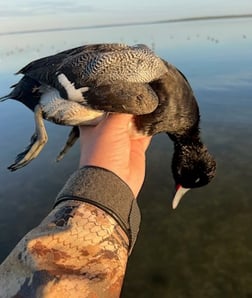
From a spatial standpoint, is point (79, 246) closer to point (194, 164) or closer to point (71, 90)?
point (71, 90)

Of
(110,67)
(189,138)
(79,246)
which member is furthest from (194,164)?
(79,246)

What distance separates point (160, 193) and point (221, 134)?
7.36 ft

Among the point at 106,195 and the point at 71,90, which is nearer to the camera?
the point at 106,195

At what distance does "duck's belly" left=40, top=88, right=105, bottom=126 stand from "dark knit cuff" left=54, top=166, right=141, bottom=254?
1265 millimetres

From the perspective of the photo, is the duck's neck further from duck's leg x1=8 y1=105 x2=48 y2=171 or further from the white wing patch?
duck's leg x1=8 y1=105 x2=48 y2=171

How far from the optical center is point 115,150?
2.93 m

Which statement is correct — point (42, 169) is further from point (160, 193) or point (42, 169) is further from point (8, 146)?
point (160, 193)

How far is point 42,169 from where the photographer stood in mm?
7129

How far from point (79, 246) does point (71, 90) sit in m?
1.97

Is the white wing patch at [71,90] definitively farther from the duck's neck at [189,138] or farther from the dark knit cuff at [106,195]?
the dark knit cuff at [106,195]

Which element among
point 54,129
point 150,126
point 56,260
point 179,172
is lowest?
point 54,129

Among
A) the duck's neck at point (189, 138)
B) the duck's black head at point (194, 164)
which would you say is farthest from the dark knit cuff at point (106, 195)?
the duck's black head at point (194, 164)

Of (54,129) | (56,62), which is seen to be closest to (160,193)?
(56,62)

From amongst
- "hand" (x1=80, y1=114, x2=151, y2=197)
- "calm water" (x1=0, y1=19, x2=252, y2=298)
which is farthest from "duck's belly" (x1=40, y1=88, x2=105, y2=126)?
"calm water" (x1=0, y1=19, x2=252, y2=298)
